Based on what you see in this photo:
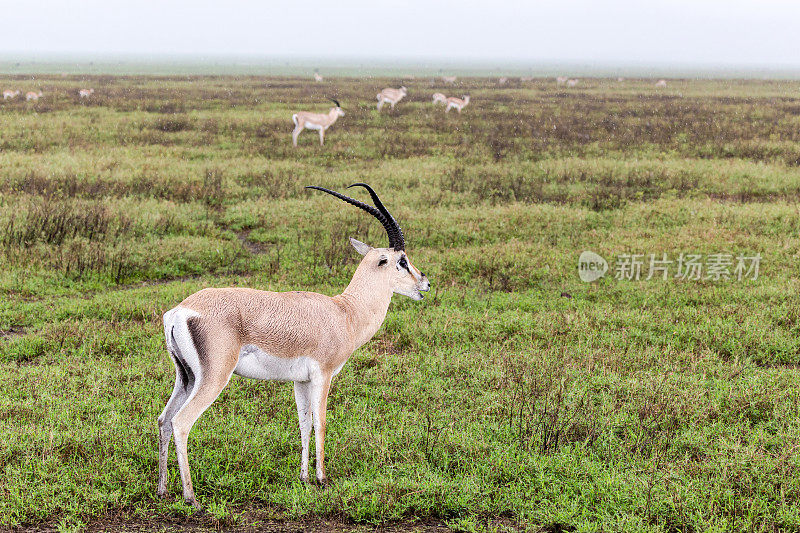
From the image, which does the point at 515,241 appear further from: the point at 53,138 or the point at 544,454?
the point at 53,138

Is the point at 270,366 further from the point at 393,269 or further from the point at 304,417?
the point at 393,269

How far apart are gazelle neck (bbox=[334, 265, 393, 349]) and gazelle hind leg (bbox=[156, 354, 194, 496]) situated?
123cm

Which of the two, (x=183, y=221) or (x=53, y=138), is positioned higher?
(x=53, y=138)

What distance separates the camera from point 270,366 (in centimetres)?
442

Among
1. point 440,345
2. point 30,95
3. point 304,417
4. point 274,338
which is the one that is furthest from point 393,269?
point 30,95

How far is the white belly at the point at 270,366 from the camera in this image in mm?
4363

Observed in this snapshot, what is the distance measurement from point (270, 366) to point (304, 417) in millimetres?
621

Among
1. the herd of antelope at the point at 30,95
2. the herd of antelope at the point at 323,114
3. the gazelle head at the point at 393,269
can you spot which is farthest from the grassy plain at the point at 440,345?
the herd of antelope at the point at 30,95

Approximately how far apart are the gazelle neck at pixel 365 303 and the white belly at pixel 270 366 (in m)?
0.48

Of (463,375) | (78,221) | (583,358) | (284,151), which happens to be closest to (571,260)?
(583,358)

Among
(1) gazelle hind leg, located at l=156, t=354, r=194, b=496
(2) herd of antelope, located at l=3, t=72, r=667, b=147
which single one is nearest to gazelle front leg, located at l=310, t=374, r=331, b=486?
(1) gazelle hind leg, located at l=156, t=354, r=194, b=496

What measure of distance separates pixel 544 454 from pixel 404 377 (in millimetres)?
1940

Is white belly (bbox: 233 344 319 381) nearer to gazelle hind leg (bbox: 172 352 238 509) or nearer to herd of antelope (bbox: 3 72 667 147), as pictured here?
gazelle hind leg (bbox: 172 352 238 509)

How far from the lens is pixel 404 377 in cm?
670
